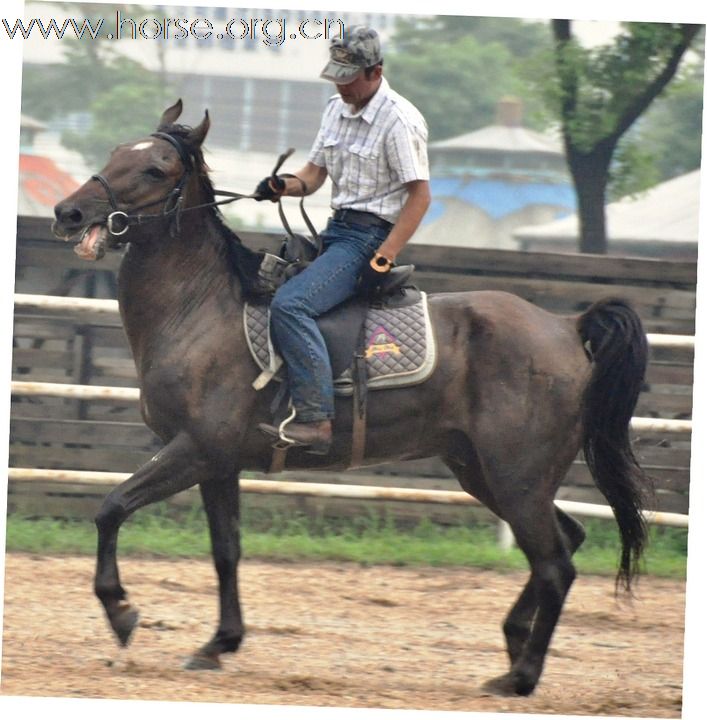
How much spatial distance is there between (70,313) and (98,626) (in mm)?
2920

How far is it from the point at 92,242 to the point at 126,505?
1.18m

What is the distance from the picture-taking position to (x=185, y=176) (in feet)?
19.5

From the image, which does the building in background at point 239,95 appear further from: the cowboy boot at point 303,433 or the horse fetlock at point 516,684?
the horse fetlock at point 516,684

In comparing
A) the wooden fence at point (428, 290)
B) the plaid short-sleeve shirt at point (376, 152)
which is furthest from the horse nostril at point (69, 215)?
the wooden fence at point (428, 290)

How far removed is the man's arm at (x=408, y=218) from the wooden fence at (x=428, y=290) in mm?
3206

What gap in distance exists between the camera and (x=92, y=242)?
560cm

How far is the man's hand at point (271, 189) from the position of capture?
604cm

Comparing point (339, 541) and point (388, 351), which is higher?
point (388, 351)

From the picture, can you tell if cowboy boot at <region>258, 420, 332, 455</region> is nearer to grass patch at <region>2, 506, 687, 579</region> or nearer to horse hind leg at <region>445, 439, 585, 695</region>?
horse hind leg at <region>445, 439, 585, 695</region>

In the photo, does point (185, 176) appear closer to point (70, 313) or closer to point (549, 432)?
point (549, 432)

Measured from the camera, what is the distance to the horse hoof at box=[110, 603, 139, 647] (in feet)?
18.4

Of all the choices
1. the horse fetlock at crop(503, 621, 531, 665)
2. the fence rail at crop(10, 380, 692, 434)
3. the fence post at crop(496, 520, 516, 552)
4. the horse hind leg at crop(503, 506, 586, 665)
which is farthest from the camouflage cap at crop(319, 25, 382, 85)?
the fence post at crop(496, 520, 516, 552)

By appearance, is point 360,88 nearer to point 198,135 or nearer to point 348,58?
point 348,58

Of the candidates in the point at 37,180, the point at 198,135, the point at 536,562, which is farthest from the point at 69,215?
the point at 37,180
